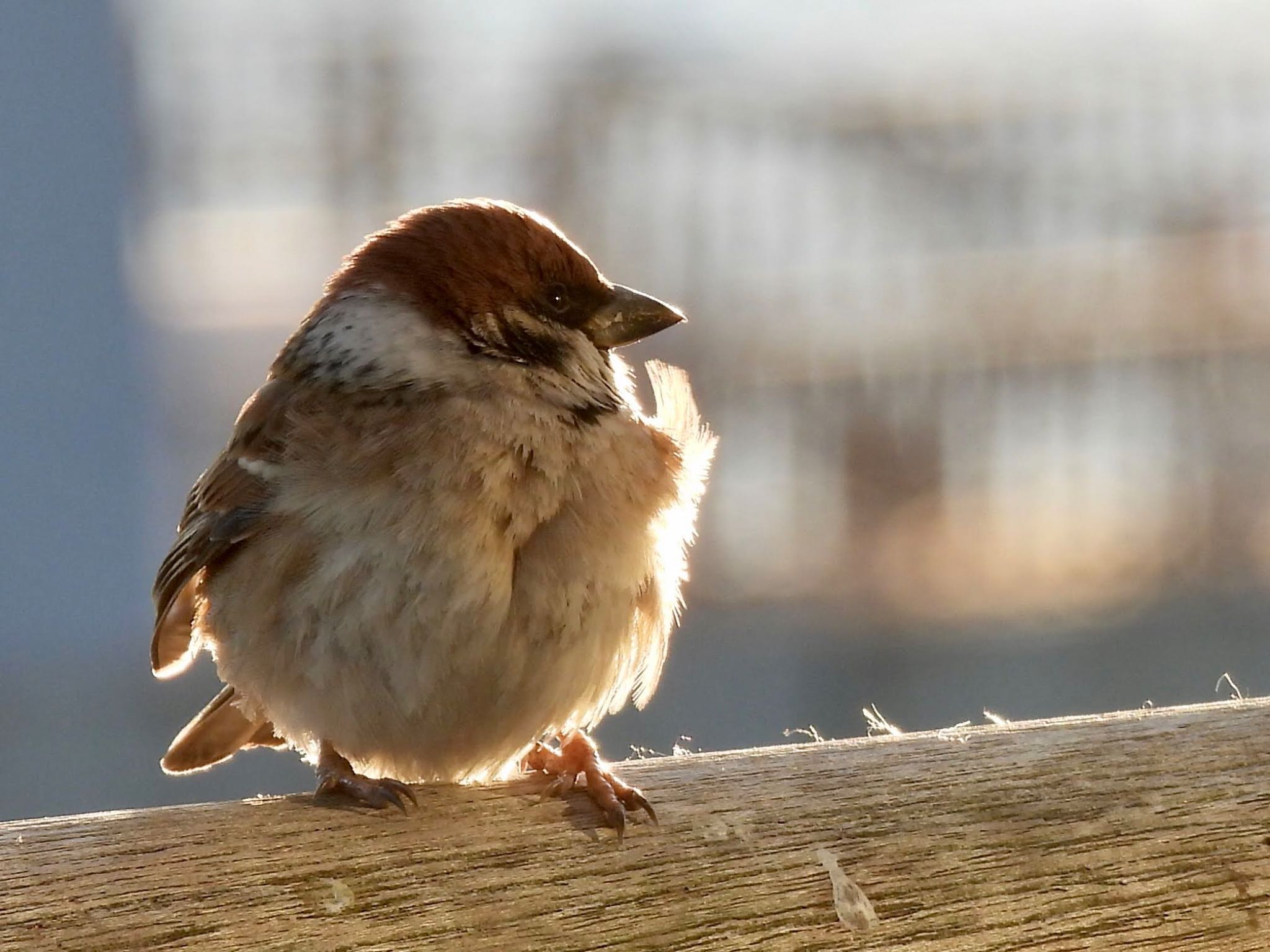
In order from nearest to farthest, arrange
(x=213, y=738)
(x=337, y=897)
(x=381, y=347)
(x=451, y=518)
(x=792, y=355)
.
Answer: (x=337, y=897) → (x=451, y=518) → (x=381, y=347) → (x=213, y=738) → (x=792, y=355)

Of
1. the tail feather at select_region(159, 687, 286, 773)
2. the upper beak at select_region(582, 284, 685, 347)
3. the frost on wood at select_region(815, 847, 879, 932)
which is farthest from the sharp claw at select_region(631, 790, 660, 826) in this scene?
the tail feather at select_region(159, 687, 286, 773)

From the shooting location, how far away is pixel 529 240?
5.73 feet

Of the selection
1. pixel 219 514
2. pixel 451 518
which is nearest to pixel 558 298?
pixel 451 518

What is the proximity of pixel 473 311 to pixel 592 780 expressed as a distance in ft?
1.72

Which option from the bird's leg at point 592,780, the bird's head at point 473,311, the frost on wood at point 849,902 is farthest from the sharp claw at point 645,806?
the bird's head at point 473,311

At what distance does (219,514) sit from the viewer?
1.81 meters

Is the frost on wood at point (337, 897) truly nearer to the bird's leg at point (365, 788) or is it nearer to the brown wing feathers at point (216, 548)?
the bird's leg at point (365, 788)

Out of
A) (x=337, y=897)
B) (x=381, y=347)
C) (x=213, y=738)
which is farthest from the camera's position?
(x=213, y=738)

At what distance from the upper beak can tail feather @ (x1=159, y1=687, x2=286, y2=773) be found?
614 mm

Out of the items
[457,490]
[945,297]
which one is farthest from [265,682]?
[945,297]

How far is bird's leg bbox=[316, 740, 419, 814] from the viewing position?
4.62ft

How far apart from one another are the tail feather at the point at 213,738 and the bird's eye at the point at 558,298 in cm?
61

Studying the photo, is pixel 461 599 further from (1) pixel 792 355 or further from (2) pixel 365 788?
(1) pixel 792 355

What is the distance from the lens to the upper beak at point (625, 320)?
5.88ft
